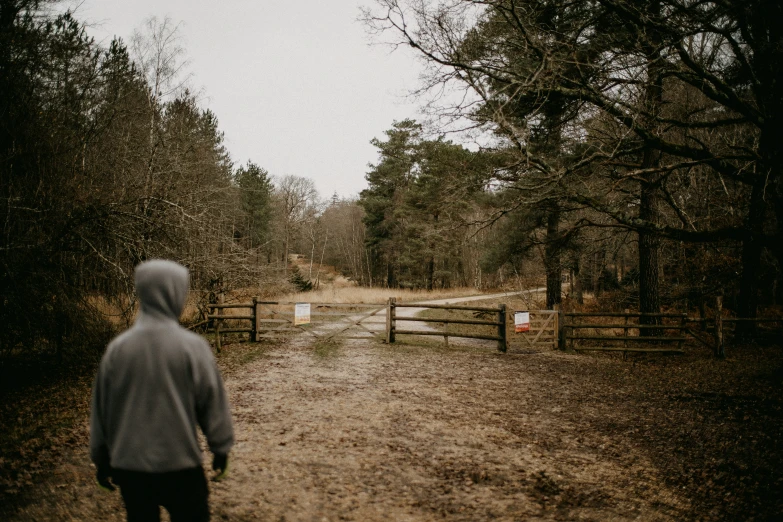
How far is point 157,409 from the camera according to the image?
6.70ft

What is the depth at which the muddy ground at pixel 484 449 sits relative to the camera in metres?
4.02

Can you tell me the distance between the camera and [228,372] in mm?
9438

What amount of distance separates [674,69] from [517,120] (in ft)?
11.8

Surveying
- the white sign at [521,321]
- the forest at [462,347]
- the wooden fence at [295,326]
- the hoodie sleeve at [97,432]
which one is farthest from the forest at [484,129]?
the hoodie sleeve at [97,432]

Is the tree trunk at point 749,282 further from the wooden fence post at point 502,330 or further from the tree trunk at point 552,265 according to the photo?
the wooden fence post at point 502,330

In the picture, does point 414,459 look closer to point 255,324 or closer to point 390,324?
point 390,324

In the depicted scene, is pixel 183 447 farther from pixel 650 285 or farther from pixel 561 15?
pixel 650 285

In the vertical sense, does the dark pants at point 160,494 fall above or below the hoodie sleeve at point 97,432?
below

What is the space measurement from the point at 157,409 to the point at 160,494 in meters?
0.41

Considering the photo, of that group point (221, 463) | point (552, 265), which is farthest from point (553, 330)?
point (221, 463)

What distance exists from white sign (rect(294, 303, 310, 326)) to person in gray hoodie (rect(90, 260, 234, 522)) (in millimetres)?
10594

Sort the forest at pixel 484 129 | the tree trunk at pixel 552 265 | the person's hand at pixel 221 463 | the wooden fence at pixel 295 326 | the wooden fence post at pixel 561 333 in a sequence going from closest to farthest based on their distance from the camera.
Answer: the person's hand at pixel 221 463
the forest at pixel 484 129
the wooden fence post at pixel 561 333
the wooden fence at pixel 295 326
the tree trunk at pixel 552 265

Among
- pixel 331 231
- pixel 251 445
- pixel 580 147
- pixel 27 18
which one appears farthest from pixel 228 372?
pixel 331 231

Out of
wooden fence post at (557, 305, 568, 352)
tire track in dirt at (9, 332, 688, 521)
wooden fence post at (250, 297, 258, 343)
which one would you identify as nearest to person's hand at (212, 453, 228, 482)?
tire track in dirt at (9, 332, 688, 521)
